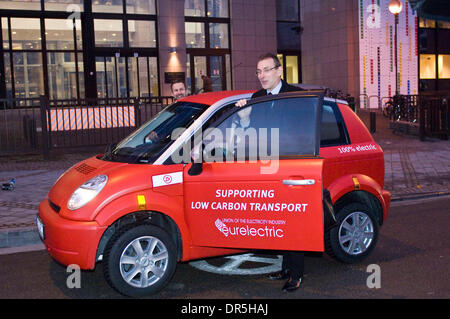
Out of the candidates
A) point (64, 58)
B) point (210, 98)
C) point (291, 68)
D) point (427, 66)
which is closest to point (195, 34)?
point (64, 58)

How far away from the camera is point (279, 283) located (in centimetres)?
542

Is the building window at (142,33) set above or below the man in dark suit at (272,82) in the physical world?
above

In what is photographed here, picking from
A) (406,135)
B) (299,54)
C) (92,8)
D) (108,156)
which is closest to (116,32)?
(92,8)

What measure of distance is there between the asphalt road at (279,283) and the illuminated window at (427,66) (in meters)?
29.6

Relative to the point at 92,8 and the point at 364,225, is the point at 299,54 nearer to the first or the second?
the point at 92,8

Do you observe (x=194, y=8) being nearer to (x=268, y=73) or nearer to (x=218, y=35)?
(x=218, y=35)

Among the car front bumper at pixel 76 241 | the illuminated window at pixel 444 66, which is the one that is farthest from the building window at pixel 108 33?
the car front bumper at pixel 76 241

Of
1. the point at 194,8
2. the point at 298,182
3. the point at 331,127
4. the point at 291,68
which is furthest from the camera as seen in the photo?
the point at 291,68

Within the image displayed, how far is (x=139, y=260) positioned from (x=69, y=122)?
37.1ft

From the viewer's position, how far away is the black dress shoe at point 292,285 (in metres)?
5.14

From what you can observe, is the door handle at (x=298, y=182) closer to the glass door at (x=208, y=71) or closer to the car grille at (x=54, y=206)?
the car grille at (x=54, y=206)

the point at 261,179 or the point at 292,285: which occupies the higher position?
the point at 261,179

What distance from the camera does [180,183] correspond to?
516cm

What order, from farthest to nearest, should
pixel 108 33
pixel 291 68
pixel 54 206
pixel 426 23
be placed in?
pixel 291 68, pixel 426 23, pixel 108 33, pixel 54 206
